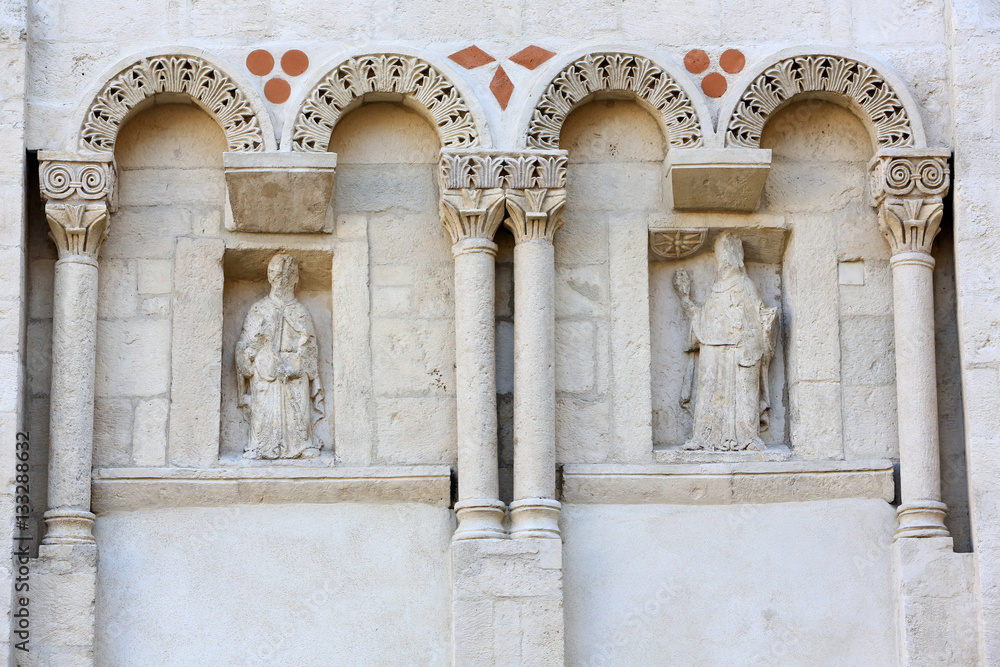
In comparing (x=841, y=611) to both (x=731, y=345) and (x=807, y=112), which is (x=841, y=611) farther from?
(x=807, y=112)

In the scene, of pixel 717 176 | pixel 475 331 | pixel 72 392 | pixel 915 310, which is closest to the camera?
pixel 72 392

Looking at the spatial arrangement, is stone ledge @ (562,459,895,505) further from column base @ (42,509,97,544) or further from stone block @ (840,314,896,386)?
column base @ (42,509,97,544)

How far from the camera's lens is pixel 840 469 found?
831 cm

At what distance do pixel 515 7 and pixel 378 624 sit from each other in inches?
106

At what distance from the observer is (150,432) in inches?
326

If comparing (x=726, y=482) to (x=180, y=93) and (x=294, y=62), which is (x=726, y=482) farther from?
(x=180, y=93)

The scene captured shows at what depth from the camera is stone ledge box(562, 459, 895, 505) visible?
27.1 feet

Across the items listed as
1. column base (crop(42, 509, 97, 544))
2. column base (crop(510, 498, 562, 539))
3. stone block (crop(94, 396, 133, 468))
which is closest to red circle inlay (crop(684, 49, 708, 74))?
column base (crop(510, 498, 562, 539))

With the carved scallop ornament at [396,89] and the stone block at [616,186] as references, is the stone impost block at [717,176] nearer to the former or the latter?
the stone block at [616,186]

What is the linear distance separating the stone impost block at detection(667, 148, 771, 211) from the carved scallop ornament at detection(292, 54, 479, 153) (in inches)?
34.7

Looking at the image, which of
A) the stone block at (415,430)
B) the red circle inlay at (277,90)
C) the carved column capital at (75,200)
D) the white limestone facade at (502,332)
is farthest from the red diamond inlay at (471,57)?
the carved column capital at (75,200)

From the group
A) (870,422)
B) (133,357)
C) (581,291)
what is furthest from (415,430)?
(870,422)

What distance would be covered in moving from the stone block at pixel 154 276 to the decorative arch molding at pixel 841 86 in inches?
99.8

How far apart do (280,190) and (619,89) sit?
1.50 meters
